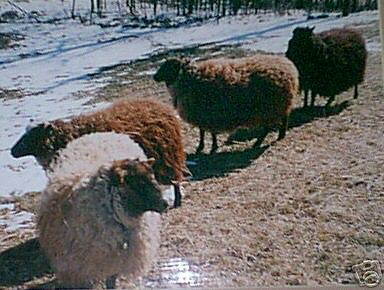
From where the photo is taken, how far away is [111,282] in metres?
1.56

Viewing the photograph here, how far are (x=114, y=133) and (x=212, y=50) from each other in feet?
1.22

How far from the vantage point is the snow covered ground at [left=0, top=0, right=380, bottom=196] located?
1.67m

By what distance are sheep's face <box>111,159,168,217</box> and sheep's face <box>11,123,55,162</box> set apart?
202 mm

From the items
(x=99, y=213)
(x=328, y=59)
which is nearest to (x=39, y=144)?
(x=99, y=213)

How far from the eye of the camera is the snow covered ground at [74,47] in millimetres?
1667

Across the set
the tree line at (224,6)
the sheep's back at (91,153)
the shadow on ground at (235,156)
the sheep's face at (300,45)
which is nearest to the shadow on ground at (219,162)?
the shadow on ground at (235,156)

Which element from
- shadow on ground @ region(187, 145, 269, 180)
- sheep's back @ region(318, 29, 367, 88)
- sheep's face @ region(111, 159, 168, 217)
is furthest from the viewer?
sheep's back @ region(318, 29, 367, 88)

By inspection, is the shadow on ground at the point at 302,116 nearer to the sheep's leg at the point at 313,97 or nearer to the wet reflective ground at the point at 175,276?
the sheep's leg at the point at 313,97

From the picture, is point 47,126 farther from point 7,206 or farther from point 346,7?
point 346,7

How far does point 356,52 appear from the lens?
5.82 ft

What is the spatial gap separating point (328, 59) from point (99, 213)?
77 cm

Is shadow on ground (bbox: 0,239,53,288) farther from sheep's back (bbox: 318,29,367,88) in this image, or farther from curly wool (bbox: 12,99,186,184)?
sheep's back (bbox: 318,29,367,88)

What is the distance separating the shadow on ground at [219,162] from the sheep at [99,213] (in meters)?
0.17

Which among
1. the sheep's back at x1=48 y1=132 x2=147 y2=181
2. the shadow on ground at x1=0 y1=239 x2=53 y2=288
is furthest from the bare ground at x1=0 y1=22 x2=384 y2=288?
the sheep's back at x1=48 y1=132 x2=147 y2=181
